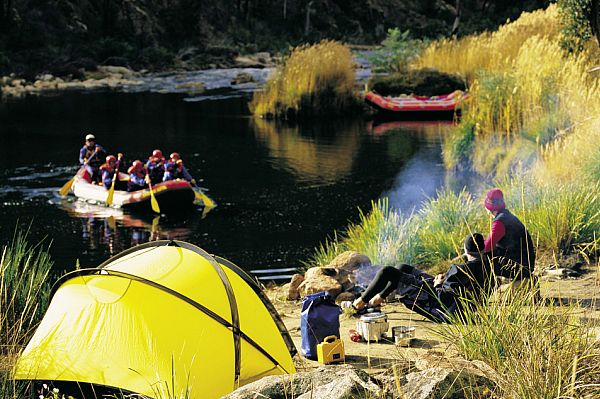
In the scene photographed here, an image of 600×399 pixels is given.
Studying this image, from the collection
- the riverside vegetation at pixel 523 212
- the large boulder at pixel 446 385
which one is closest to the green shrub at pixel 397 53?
the riverside vegetation at pixel 523 212

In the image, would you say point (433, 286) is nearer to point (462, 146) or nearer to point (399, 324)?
point (399, 324)

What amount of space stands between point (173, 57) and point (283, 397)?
49170 millimetres

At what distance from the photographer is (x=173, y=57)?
53438 mm

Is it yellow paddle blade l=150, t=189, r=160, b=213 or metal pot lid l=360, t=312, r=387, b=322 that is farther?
yellow paddle blade l=150, t=189, r=160, b=213

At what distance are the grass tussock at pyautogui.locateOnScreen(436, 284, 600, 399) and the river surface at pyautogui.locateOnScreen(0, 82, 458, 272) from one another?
7.99m

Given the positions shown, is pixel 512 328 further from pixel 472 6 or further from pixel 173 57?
pixel 472 6

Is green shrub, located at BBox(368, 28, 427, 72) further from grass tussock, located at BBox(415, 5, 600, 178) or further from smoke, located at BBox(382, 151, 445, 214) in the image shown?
grass tussock, located at BBox(415, 5, 600, 178)

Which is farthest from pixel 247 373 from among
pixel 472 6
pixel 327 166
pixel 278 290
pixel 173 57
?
pixel 472 6

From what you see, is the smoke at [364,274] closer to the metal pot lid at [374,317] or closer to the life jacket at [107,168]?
the metal pot lid at [374,317]

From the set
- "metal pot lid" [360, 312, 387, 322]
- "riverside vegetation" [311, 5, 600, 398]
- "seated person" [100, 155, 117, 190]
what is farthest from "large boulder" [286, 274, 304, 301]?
"seated person" [100, 155, 117, 190]

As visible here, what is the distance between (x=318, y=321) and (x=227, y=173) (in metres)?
14.1

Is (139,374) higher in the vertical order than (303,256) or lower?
higher

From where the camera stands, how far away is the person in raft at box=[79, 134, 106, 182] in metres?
21.1

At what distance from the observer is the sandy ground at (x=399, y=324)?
25.2 feet
